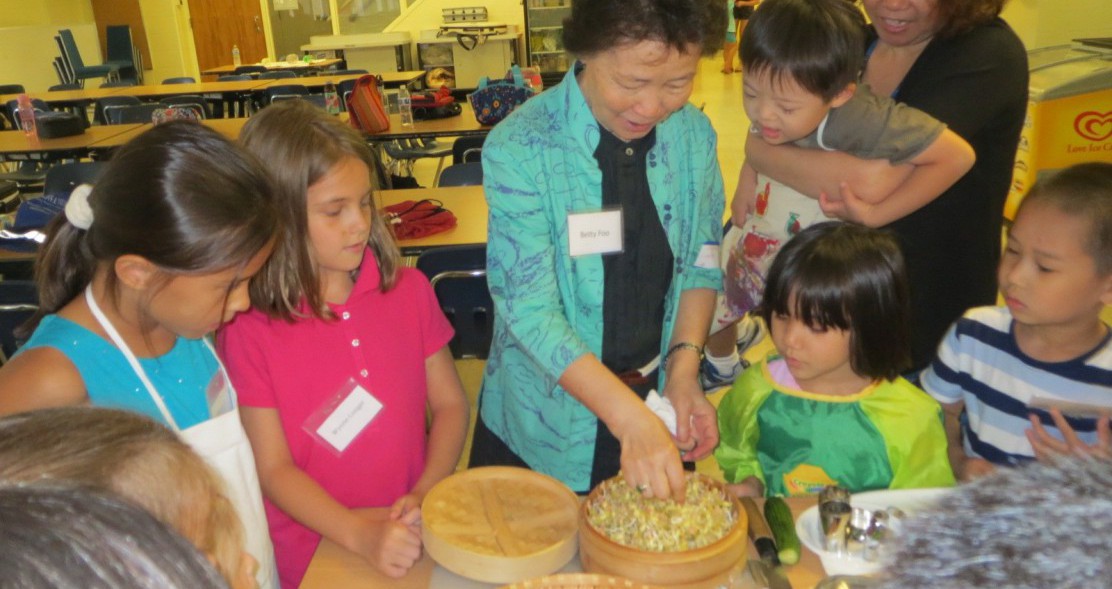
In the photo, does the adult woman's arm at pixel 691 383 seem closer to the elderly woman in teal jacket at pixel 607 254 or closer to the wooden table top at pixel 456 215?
the elderly woman in teal jacket at pixel 607 254

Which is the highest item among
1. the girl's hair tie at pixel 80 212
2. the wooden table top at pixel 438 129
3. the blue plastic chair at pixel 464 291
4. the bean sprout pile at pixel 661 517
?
the girl's hair tie at pixel 80 212

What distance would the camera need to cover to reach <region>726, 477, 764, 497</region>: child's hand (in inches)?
58.9

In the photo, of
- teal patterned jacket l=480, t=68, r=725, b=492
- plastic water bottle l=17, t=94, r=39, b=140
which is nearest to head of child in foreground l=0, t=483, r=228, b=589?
teal patterned jacket l=480, t=68, r=725, b=492

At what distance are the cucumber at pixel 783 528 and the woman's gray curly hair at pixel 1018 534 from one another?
865 millimetres

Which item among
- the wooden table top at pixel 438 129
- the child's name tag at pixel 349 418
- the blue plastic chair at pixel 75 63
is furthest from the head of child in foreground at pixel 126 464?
the blue plastic chair at pixel 75 63

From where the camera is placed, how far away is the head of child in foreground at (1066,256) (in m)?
1.41

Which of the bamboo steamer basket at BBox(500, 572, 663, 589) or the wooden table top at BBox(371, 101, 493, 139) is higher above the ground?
the wooden table top at BBox(371, 101, 493, 139)

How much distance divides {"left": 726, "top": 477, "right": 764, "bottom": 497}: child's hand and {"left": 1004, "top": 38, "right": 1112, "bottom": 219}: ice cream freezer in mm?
3962

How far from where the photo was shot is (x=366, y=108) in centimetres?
490

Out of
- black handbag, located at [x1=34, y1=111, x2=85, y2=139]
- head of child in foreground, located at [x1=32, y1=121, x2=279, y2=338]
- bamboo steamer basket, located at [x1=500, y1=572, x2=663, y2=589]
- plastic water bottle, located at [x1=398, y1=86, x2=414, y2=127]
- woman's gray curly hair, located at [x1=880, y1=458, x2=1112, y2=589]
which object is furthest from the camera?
black handbag, located at [x1=34, y1=111, x2=85, y2=139]

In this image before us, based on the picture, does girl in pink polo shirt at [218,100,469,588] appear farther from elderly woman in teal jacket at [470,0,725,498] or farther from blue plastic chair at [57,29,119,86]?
blue plastic chair at [57,29,119,86]

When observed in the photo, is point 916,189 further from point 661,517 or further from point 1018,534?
point 1018,534

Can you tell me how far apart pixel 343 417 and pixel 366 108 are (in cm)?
367

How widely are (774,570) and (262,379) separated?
96 centimetres
